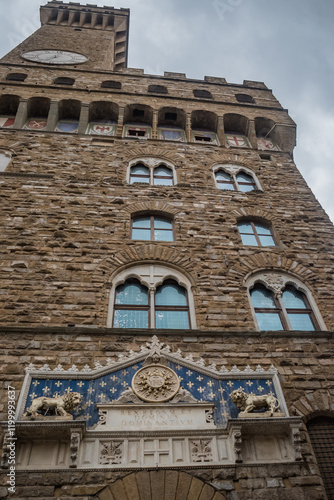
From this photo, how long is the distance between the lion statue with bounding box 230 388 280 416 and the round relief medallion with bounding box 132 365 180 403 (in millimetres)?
859

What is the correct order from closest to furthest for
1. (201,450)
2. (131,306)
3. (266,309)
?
1. (201,450)
2. (131,306)
3. (266,309)

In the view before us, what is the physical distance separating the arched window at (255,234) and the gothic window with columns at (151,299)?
225cm

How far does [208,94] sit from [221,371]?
12.2 m

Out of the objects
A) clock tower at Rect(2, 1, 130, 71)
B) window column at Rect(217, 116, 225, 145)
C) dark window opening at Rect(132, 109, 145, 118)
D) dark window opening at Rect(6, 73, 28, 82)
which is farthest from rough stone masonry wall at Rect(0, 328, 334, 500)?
clock tower at Rect(2, 1, 130, 71)

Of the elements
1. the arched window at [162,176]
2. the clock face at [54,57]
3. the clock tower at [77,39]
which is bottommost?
the arched window at [162,176]

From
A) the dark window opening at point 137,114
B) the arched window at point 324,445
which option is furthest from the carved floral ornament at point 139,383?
the dark window opening at point 137,114

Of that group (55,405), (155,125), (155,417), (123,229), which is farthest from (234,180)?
(55,405)

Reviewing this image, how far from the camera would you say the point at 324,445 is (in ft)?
19.0

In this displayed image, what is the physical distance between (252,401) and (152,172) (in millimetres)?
7151

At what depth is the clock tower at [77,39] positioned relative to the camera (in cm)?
1698

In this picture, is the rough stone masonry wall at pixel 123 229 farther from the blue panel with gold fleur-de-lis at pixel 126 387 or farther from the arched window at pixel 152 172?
the blue panel with gold fleur-de-lis at pixel 126 387

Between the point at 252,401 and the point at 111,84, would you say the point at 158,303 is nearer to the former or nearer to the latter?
the point at 252,401

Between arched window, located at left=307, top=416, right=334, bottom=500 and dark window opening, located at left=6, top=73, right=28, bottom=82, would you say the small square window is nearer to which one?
dark window opening, located at left=6, top=73, right=28, bottom=82

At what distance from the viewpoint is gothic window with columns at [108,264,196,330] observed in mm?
7227
